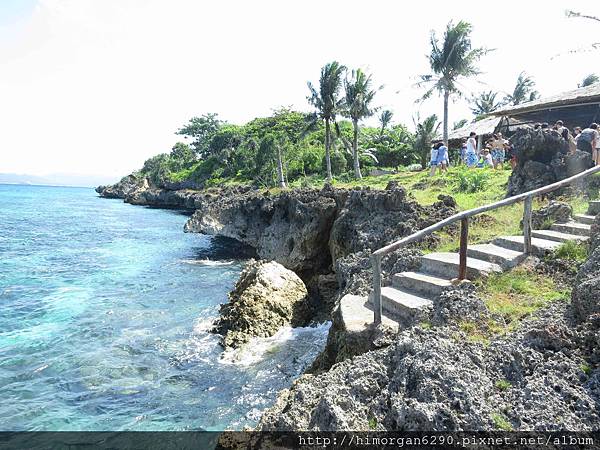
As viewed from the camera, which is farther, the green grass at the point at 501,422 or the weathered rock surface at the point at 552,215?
the weathered rock surface at the point at 552,215

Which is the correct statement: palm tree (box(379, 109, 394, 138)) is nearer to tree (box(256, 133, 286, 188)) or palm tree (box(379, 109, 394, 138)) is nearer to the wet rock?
tree (box(256, 133, 286, 188))

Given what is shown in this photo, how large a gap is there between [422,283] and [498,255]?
170cm

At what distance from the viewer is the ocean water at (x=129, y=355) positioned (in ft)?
33.4

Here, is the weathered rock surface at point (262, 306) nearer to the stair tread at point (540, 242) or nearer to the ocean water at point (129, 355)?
the ocean water at point (129, 355)

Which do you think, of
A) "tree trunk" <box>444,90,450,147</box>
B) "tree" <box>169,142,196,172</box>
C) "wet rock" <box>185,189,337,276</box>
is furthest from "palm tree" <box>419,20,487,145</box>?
"tree" <box>169,142,196,172</box>

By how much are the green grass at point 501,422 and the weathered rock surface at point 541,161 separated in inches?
458

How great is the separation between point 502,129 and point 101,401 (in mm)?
32863

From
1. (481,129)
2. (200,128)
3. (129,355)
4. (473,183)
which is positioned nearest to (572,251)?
(473,183)

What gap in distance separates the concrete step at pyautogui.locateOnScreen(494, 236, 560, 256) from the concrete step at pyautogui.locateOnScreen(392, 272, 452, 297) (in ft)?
6.92

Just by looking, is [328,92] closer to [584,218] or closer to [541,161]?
[541,161]

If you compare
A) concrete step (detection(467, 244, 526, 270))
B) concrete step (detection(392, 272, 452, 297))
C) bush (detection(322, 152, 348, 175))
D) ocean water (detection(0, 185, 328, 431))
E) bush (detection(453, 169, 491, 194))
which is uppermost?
bush (detection(322, 152, 348, 175))

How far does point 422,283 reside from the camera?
833 centimetres

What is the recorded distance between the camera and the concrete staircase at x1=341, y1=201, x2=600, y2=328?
7.81 metres

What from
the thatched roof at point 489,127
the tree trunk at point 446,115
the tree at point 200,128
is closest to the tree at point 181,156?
the tree at point 200,128
